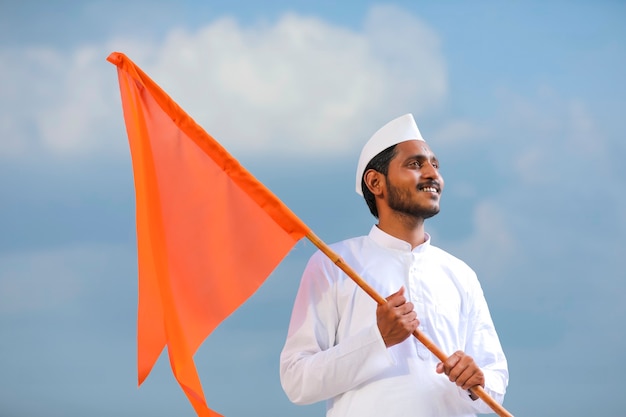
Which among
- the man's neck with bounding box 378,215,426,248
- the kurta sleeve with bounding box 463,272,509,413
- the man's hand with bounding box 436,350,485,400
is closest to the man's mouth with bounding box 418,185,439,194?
the man's neck with bounding box 378,215,426,248

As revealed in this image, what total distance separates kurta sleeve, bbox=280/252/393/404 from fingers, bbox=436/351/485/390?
0.55ft

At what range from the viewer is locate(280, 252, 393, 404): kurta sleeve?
2.62m

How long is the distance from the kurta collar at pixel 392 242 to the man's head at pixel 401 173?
0.09 m

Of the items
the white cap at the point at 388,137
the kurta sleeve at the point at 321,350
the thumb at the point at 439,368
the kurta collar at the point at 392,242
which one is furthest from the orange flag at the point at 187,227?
the thumb at the point at 439,368

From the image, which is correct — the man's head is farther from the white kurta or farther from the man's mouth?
the white kurta

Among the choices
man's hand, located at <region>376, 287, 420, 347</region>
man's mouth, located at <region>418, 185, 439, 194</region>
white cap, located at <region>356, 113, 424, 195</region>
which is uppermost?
white cap, located at <region>356, 113, 424, 195</region>

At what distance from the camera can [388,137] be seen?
305cm

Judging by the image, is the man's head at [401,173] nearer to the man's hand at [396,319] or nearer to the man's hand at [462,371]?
the man's hand at [396,319]

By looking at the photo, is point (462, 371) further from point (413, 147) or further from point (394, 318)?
point (413, 147)

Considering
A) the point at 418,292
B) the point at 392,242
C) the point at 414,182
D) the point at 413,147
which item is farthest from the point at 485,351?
the point at 413,147

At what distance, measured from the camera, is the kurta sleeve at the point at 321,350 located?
103 inches

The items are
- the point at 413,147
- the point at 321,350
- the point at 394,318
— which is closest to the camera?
the point at 394,318

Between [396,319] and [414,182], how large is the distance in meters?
0.53

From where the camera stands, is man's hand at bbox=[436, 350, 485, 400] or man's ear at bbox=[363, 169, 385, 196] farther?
man's ear at bbox=[363, 169, 385, 196]
